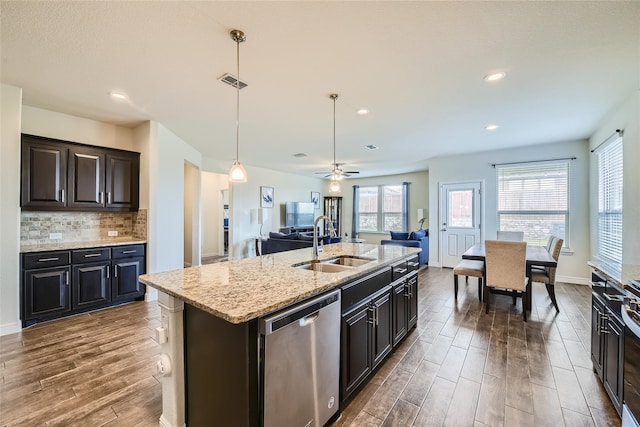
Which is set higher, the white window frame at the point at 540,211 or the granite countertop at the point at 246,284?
the white window frame at the point at 540,211

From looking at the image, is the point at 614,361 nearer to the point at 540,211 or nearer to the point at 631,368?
the point at 631,368

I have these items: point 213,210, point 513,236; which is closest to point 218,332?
point 513,236

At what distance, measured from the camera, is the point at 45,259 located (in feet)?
10.5

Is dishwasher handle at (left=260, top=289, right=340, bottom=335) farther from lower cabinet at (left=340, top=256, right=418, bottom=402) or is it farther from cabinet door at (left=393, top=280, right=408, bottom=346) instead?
cabinet door at (left=393, top=280, right=408, bottom=346)

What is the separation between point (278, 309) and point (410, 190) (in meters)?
8.27

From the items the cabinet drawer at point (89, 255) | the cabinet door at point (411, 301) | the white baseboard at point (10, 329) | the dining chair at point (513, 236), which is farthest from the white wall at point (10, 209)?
the dining chair at point (513, 236)

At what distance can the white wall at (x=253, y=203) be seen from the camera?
23.8 feet

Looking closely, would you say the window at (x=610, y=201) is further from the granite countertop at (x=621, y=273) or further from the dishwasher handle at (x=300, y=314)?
the dishwasher handle at (x=300, y=314)

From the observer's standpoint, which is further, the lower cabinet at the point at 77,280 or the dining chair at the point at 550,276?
the dining chair at the point at 550,276

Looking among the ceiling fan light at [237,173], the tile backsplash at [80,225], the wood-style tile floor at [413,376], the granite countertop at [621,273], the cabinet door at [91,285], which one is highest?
the ceiling fan light at [237,173]

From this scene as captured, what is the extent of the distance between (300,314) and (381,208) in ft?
27.6

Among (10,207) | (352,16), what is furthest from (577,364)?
A: (10,207)

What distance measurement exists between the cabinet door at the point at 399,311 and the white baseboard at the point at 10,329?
3.99m

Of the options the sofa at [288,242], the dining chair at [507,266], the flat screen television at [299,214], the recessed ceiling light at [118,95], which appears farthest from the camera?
the flat screen television at [299,214]
